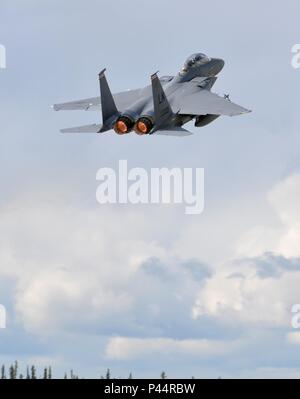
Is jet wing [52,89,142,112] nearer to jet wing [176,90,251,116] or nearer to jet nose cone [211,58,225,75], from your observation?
jet wing [176,90,251,116]

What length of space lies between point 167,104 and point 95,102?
11.6 m

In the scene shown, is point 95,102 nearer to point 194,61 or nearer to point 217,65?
point 194,61

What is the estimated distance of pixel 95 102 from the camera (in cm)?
8406

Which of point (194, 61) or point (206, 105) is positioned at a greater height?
point (194, 61)

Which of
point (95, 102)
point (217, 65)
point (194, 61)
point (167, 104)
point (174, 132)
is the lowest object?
point (174, 132)

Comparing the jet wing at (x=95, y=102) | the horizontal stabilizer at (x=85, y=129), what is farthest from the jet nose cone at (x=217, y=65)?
the horizontal stabilizer at (x=85, y=129)

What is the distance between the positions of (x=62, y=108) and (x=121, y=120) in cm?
1219

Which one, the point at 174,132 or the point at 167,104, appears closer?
the point at 174,132

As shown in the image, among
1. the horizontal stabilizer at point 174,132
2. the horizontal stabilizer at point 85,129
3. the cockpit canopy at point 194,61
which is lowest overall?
the horizontal stabilizer at point 174,132

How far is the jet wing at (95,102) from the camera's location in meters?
81.6

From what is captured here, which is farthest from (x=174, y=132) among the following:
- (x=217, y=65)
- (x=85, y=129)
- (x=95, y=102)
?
(x=217, y=65)

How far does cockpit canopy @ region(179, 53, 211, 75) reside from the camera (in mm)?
84000

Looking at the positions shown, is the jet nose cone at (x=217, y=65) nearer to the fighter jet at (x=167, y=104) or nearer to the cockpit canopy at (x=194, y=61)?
the fighter jet at (x=167, y=104)

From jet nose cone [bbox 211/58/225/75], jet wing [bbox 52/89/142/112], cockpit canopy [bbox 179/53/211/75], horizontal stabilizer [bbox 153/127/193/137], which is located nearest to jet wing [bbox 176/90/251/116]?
horizontal stabilizer [bbox 153/127/193/137]
